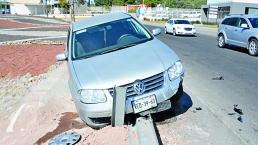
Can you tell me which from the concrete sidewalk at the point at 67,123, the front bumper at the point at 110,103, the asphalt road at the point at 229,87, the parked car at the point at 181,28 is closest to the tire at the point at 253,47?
the asphalt road at the point at 229,87

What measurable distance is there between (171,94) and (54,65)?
29.4ft

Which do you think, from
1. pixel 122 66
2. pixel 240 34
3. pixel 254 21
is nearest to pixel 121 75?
pixel 122 66

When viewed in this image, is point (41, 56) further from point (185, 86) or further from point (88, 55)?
point (88, 55)

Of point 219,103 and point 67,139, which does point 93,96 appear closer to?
point 67,139

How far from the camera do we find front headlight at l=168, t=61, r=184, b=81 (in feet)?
19.6

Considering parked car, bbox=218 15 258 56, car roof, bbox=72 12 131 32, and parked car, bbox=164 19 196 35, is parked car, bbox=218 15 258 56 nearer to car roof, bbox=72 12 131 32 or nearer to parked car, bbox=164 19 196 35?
car roof, bbox=72 12 131 32

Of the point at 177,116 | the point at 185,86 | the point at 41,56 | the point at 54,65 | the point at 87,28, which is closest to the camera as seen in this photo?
the point at 177,116

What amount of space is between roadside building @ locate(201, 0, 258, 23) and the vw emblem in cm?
5041

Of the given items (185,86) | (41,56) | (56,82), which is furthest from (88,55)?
(41,56)

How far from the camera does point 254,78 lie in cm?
1012

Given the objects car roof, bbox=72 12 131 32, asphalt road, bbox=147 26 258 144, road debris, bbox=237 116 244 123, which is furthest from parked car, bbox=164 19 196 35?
road debris, bbox=237 116 244 123

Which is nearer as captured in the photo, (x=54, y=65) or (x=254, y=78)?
(x=254, y=78)

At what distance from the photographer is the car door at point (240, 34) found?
1660cm

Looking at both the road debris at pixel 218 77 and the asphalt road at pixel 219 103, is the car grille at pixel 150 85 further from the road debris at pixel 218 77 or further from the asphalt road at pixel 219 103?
the road debris at pixel 218 77
